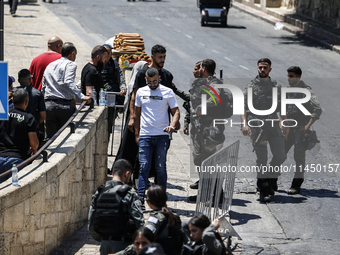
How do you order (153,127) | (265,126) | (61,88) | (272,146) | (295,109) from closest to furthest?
(153,127) → (61,88) → (265,126) → (272,146) → (295,109)

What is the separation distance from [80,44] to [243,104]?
1456 centimetres

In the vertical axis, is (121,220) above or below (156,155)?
above

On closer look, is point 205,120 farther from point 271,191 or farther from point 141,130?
point 271,191

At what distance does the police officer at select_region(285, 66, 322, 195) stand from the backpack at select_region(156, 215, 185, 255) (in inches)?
181

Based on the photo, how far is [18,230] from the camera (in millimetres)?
7273

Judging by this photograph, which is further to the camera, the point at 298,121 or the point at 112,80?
the point at 112,80

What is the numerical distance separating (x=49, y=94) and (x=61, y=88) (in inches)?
9.4

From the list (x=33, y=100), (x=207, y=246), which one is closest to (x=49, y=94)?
(x=33, y=100)

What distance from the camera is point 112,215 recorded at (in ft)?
19.5

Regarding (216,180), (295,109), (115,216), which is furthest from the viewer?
(295,109)

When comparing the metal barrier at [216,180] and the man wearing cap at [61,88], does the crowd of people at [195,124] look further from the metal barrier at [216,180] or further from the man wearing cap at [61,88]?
the man wearing cap at [61,88]

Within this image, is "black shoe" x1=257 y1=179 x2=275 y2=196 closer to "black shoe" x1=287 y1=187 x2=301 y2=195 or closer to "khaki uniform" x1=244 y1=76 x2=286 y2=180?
"khaki uniform" x1=244 y1=76 x2=286 y2=180

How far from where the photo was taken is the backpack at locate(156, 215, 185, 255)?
5707 mm

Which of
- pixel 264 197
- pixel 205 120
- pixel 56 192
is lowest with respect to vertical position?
pixel 264 197
